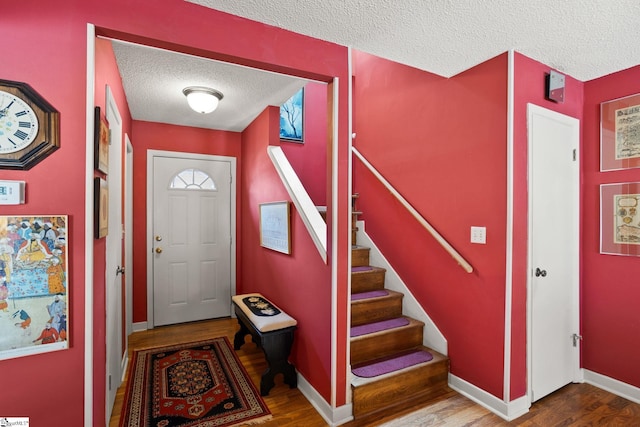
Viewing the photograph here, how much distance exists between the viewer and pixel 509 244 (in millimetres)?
2076

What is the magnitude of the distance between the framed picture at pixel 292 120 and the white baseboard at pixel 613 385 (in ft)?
12.1

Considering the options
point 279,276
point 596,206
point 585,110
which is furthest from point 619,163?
point 279,276

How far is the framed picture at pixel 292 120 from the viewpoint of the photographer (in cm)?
412

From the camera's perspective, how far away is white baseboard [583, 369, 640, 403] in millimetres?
2301

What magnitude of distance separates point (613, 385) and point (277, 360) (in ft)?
8.38

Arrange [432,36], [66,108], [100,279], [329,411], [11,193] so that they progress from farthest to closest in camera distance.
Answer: [329,411] → [432,36] → [100,279] → [66,108] → [11,193]

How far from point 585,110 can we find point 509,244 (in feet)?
4.78

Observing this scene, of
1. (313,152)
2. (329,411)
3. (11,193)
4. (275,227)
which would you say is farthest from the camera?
(313,152)

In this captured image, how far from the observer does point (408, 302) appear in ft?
9.28

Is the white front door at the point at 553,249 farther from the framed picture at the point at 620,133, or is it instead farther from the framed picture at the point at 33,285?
the framed picture at the point at 33,285

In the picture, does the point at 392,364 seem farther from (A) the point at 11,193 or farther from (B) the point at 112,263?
(A) the point at 11,193

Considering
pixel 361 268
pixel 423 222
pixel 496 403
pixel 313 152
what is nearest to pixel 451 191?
pixel 423 222

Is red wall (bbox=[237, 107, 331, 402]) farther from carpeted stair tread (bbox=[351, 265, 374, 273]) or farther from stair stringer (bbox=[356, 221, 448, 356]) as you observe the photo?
stair stringer (bbox=[356, 221, 448, 356])

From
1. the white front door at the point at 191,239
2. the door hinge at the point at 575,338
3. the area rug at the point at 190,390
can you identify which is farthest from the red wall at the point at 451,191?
the white front door at the point at 191,239
